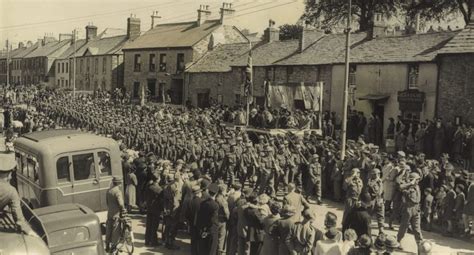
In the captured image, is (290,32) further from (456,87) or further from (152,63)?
(456,87)

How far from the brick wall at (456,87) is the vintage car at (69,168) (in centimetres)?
1545

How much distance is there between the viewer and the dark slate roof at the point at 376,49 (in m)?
25.0

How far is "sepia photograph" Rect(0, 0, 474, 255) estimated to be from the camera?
30.2ft

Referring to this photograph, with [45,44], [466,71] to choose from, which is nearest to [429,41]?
[466,71]

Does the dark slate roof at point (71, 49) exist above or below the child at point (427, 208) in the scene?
above

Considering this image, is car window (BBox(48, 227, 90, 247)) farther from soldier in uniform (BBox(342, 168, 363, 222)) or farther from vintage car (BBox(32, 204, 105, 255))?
soldier in uniform (BBox(342, 168, 363, 222))

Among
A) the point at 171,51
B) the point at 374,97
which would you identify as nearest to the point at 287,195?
the point at 374,97

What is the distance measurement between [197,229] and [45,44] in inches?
3027

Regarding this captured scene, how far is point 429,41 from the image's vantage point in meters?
25.5

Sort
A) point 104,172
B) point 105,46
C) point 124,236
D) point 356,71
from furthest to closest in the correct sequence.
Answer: point 105,46
point 356,71
point 104,172
point 124,236

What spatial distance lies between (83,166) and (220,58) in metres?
30.0

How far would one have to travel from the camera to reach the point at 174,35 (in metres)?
49.3

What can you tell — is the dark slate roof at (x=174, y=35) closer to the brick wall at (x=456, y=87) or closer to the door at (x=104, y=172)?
the brick wall at (x=456, y=87)

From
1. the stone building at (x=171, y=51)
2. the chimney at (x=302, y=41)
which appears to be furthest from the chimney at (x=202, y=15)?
the chimney at (x=302, y=41)
